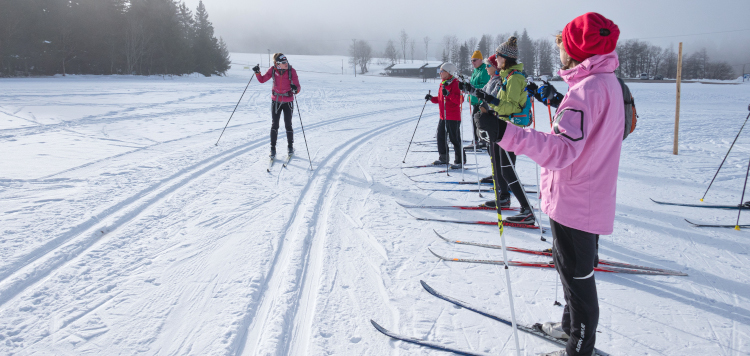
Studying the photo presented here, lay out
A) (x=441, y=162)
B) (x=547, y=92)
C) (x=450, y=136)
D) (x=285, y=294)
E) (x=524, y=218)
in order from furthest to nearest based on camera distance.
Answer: (x=441, y=162) → (x=450, y=136) → (x=524, y=218) → (x=547, y=92) → (x=285, y=294)

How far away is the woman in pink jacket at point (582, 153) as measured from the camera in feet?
5.17

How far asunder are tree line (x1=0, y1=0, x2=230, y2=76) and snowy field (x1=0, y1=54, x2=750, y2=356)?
1428 inches

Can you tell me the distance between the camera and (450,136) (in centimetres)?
666

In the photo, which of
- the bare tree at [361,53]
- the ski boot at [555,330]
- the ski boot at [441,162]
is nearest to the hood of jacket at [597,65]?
the ski boot at [555,330]

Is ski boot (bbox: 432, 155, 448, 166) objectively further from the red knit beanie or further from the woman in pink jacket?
the red knit beanie

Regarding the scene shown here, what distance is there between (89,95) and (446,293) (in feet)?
63.7

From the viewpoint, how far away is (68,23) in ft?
114

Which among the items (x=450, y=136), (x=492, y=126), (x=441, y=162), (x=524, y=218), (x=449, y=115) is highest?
(x=449, y=115)

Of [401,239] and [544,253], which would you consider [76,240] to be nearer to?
[401,239]

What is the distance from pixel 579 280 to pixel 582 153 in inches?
25.4

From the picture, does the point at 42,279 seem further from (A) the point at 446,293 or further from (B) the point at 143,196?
(A) the point at 446,293

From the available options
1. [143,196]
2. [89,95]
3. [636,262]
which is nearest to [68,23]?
[89,95]

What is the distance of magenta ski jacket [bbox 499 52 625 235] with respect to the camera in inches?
61.6

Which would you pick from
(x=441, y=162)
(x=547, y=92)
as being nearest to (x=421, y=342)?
(x=547, y=92)
